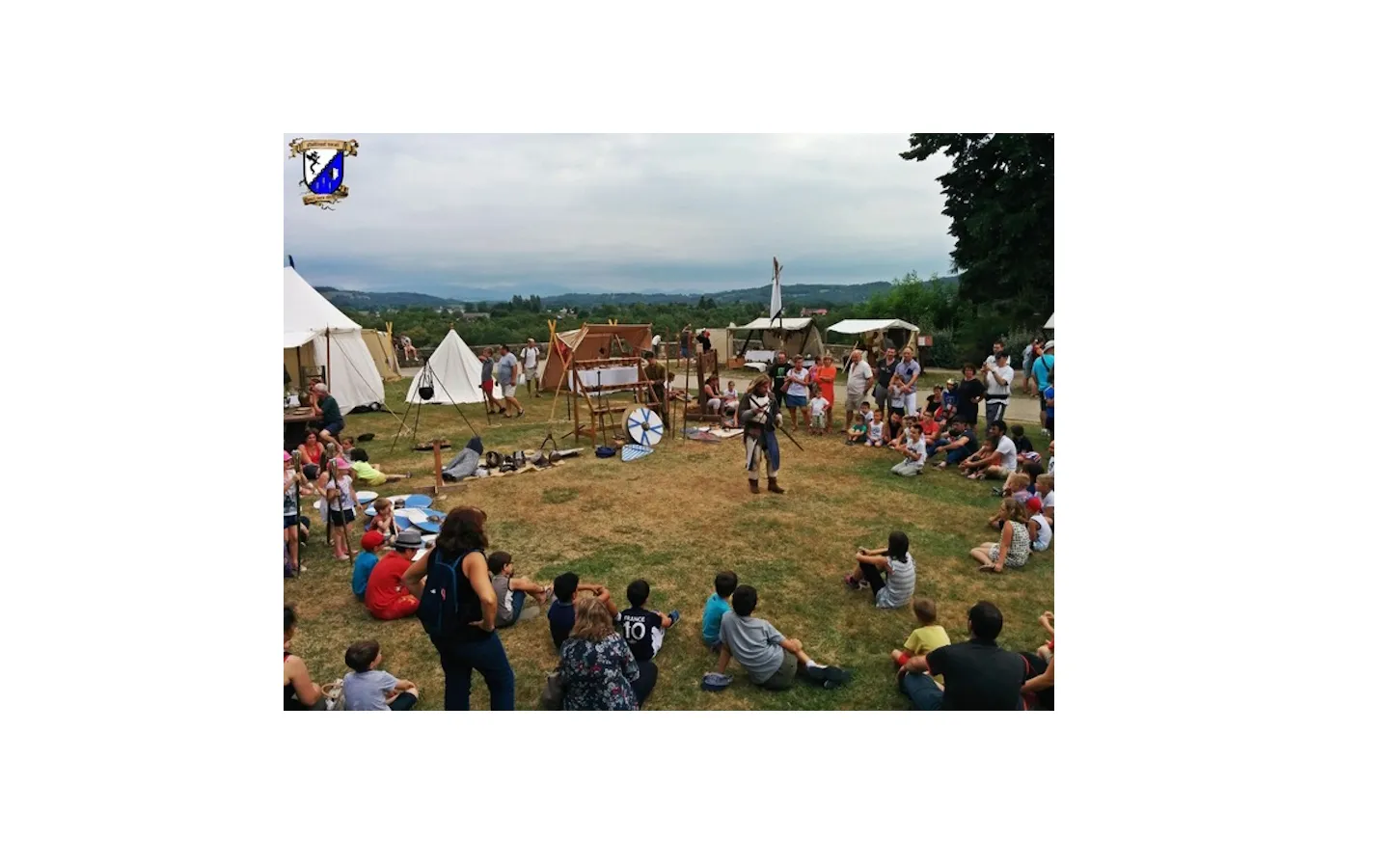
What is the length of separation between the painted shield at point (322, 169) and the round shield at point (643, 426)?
21.0 ft

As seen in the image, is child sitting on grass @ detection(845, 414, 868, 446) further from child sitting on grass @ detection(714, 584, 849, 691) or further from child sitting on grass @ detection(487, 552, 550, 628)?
child sitting on grass @ detection(714, 584, 849, 691)

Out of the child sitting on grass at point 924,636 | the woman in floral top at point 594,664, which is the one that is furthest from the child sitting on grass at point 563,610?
the child sitting on grass at point 924,636

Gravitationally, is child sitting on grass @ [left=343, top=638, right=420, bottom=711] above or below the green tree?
below

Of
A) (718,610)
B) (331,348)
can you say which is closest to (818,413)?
(718,610)

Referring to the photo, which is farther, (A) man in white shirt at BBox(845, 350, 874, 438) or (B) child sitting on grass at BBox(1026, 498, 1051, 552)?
(A) man in white shirt at BBox(845, 350, 874, 438)

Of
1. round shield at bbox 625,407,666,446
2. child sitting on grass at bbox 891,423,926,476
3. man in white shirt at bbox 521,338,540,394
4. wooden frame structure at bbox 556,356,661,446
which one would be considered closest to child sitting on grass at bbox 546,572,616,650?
child sitting on grass at bbox 891,423,926,476

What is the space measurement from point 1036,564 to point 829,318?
88.2ft

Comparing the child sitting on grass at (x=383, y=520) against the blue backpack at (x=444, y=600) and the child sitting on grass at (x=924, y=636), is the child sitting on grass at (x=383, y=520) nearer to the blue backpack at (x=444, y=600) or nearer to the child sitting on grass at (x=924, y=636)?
the blue backpack at (x=444, y=600)

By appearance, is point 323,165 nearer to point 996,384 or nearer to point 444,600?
point 444,600

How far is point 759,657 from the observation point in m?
4.61

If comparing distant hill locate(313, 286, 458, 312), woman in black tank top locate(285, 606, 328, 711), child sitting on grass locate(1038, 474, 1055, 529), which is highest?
distant hill locate(313, 286, 458, 312)

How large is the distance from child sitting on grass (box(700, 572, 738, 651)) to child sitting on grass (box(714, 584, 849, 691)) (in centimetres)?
28

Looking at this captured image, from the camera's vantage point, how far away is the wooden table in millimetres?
9961

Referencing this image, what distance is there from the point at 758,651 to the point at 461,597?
1988mm
